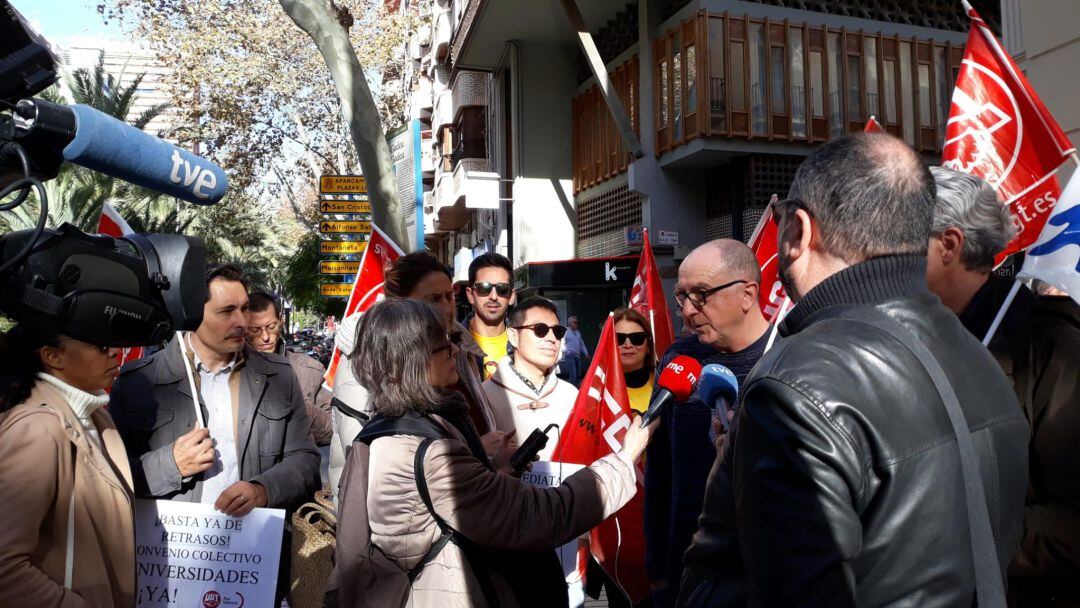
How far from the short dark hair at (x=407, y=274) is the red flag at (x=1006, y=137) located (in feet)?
7.57

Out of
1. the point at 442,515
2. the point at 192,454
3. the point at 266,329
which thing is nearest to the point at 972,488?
the point at 442,515

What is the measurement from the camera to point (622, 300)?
56.2 ft

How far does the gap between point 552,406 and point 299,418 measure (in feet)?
4.13

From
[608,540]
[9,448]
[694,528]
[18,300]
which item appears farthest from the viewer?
[608,540]

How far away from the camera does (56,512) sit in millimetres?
2184

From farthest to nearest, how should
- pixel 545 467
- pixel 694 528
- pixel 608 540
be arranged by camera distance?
1. pixel 608 540
2. pixel 545 467
3. pixel 694 528

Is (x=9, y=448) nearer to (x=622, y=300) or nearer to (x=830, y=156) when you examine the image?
(x=830, y=156)

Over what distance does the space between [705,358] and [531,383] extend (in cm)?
108

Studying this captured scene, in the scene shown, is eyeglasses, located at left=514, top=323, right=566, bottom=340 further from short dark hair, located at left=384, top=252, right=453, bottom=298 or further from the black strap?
the black strap

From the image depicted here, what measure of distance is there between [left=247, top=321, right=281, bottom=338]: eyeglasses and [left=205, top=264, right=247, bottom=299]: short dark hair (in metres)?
1.99

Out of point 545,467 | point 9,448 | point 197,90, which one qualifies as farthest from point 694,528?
point 197,90

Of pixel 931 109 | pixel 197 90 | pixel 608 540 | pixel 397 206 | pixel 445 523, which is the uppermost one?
pixel 197 90

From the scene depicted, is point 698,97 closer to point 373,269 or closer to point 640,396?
point 373,269

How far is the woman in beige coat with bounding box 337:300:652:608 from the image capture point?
94.3 inches
